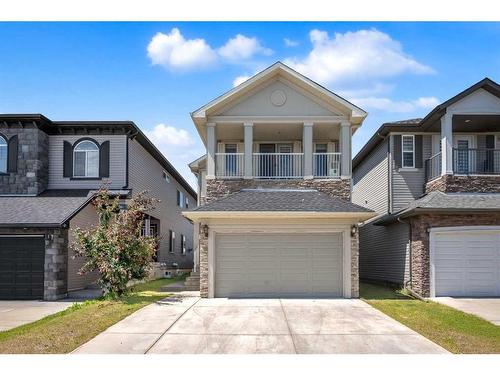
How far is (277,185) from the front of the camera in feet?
63.4

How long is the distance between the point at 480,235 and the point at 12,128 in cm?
1853

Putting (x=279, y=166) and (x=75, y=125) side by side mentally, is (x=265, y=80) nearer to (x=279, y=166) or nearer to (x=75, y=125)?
(x=279, y=166)

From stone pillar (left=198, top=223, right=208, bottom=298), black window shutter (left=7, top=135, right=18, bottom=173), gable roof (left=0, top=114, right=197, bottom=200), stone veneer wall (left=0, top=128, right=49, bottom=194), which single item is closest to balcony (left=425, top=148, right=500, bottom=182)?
stone pillar (left=198, top=223, right=208, bottom=298)

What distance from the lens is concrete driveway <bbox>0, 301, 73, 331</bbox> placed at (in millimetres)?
12984

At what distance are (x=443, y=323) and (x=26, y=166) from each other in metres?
17.2

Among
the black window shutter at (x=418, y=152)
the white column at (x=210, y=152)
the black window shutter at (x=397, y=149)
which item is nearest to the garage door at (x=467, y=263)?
the black window shutter at (x=418, y=152)

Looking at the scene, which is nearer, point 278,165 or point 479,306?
point 479,306

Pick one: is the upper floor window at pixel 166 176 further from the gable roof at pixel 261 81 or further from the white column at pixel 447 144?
the white column at pixel 447 144

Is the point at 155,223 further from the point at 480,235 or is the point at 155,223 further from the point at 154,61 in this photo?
the point at 480,235

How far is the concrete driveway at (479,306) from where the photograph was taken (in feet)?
45.4

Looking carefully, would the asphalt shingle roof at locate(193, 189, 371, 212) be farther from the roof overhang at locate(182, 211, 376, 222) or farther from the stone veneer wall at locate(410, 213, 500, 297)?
the stone veneer wall at locate(410, 213, 500, 297)

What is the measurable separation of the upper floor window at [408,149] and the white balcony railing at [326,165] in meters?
2.86

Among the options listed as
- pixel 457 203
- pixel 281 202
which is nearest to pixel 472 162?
pixel 457 203

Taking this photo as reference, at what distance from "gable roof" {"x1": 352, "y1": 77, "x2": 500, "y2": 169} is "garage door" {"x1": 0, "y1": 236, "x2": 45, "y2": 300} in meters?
13.5
